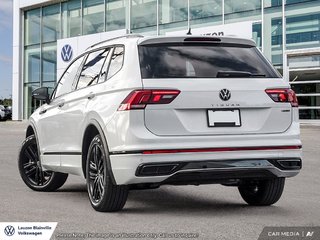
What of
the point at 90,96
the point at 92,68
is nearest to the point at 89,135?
the point at 90,96

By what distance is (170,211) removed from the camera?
5637 mm

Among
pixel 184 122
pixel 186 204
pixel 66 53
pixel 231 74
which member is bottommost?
pixel 186 204

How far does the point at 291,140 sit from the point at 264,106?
43 cm

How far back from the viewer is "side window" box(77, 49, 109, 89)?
238 inches

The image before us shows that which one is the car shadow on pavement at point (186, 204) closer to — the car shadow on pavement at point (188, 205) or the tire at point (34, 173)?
the car shadow on pavement at point (188, 205)

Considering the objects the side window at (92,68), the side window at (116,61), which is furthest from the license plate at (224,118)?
the side window at (92,68)

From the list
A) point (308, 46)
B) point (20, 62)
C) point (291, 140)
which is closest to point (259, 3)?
point (308, 46)

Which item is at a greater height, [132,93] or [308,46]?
[308,46]

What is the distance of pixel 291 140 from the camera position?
5383 millimetres

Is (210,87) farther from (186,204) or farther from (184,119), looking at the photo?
(186,204)

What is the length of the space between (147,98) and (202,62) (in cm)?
75

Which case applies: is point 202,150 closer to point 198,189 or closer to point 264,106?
point 264,106

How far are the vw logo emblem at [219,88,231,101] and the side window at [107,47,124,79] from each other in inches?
40.9

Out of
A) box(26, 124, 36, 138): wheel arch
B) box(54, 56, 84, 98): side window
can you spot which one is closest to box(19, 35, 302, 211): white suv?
box(54, 56, 84, 98): side window
